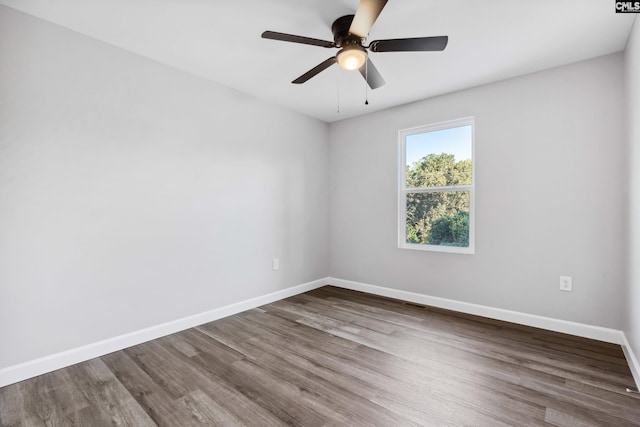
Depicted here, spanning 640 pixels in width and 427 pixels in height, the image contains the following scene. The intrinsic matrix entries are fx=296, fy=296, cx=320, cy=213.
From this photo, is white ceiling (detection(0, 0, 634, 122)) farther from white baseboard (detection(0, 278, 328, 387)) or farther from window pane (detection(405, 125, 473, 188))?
white baseboard (detection(0, 278, 328, 387))

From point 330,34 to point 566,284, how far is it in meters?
2.97

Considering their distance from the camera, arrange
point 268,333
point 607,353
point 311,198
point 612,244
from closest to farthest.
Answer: point 607,353
point 612,244
point 268,333
point 311,198

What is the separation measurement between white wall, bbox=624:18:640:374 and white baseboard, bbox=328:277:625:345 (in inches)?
8.9

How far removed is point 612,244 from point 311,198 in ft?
10.4

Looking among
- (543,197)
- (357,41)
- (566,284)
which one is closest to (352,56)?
(357,41)

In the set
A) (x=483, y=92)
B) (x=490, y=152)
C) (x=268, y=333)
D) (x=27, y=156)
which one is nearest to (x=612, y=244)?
→ (x=490, y=152)

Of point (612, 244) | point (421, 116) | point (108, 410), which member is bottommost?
A: point (108, 410)

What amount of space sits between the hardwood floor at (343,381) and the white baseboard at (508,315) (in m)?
0.11

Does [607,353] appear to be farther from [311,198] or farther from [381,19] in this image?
[311,198]

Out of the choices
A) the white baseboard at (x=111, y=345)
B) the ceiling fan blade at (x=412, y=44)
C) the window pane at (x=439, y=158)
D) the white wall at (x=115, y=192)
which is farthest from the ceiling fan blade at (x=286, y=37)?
the white baseboard at (x=111, y=345)

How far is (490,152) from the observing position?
10.1 ft

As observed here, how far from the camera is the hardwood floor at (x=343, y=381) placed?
1631 mm

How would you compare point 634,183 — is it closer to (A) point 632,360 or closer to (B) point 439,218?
(A) point 632,360

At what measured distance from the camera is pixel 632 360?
2061 millimetres
